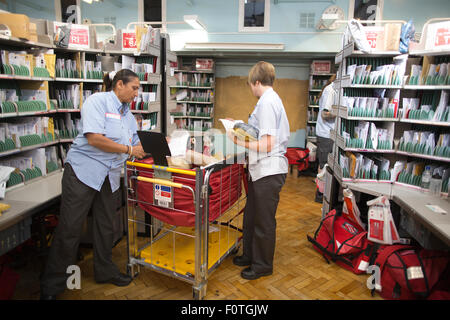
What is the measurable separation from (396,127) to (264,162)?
5.63 feet

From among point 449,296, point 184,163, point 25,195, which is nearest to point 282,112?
point 184,163

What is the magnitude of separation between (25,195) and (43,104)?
2.97ft

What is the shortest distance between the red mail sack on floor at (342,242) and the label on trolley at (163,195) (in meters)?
1.65

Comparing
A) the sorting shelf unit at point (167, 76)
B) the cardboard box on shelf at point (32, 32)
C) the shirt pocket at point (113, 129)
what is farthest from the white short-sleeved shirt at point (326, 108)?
the cardboard box on shelf at point (32, 32)

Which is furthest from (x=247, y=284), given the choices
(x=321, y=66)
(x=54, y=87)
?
(x=321, y=66)

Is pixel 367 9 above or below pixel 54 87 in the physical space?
above

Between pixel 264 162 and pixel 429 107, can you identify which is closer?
pixel 264 162

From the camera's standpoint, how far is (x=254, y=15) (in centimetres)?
682

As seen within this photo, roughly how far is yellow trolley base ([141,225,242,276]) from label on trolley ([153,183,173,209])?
21 cm

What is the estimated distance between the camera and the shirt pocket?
223 centimetres

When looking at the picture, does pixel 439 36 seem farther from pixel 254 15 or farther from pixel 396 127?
pixel 254 15

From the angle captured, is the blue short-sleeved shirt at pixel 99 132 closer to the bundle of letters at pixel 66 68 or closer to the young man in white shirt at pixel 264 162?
the young man in white shirt at pixel 264 162

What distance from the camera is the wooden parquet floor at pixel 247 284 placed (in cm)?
238

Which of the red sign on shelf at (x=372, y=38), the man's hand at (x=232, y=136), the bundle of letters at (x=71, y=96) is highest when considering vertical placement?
the red sign on shelf at (x=372, y=38)
